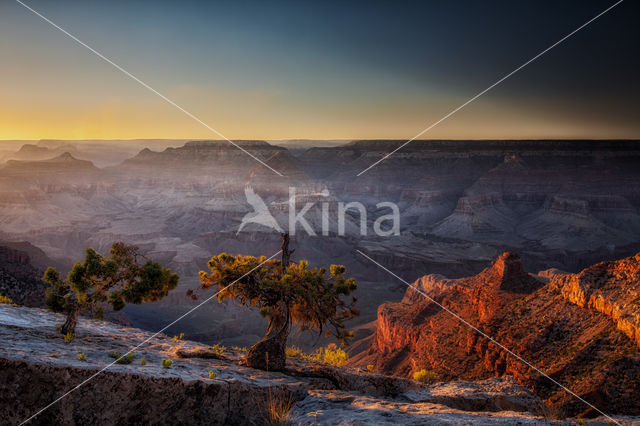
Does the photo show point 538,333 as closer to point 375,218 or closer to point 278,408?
point 278,408

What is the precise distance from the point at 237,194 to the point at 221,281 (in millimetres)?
169973

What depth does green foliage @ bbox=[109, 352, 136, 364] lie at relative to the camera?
1006 centimetres

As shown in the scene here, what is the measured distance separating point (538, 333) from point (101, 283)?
24.7 metres

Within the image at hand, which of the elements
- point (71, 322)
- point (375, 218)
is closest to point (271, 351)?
point (71, 322)

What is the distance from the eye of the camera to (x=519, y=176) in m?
171

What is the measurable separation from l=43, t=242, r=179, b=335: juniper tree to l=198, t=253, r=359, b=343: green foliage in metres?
1.98

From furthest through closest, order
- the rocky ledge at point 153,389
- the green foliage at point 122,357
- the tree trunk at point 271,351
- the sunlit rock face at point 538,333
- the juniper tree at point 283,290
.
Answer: the sunlit rock face at point 538,333, the juniper tree at point 283,290, the tree trunk at point 271,351, the green foliage at point 122,357, the rocky ledge at point 153,389

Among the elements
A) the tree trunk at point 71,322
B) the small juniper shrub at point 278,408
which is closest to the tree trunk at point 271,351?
the small juniper shrub at point 278,408

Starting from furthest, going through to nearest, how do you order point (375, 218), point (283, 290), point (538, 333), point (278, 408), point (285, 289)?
point (375, 218) < point (538, 333) < point (283, 290) < point (285, 289) < point (278, 408)

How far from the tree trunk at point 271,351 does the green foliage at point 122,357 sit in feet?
13.6

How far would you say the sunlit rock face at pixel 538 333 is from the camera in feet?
61.8

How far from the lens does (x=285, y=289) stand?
580 inches

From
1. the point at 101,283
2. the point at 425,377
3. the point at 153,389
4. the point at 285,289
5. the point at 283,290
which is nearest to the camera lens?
the point at 153,389

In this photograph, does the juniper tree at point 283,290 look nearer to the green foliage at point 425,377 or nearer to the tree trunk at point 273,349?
the tree trunk at point 273,349
